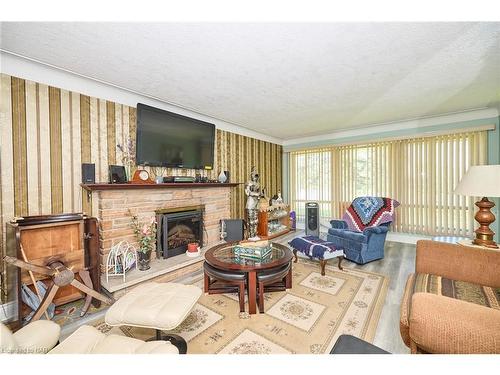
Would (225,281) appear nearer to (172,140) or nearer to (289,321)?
(289,321)

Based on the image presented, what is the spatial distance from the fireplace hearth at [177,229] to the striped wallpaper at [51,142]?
2.89ft

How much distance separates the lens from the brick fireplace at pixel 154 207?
97.7 inches

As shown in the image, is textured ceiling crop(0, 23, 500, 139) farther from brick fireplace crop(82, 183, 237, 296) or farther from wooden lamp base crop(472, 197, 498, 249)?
wooden lamp base crop(472, 197, 498, 249)

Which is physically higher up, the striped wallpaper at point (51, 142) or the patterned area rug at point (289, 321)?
the striped wallpaper at point (51, 142)

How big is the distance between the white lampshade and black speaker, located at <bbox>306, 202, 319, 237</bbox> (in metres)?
2.79

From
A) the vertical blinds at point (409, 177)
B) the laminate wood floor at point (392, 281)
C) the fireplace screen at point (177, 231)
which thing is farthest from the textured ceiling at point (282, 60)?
the laminate wood floor at point (392, 281)

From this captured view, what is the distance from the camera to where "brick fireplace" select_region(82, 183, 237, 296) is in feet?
8.14

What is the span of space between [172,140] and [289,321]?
9.11 feet

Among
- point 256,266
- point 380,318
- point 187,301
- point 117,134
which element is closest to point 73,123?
point 117,134

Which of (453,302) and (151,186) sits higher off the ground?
(151,186)

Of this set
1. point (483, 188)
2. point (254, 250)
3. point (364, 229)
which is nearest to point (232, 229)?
point (254, 250)

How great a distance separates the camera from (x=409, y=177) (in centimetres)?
427

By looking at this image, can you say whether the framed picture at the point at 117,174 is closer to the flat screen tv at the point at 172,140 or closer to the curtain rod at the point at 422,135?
the flat screen tv at the point at 172,140

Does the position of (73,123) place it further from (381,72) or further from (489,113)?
(489,113)
